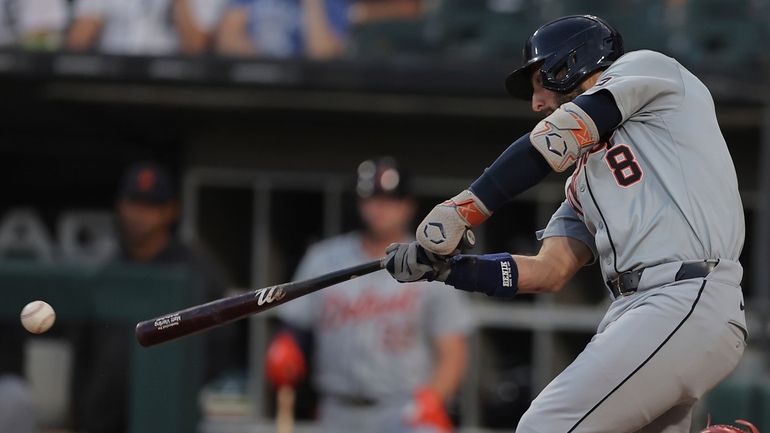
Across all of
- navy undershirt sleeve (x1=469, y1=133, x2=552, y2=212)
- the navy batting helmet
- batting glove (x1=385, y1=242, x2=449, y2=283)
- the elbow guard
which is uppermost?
the navy batting helmet

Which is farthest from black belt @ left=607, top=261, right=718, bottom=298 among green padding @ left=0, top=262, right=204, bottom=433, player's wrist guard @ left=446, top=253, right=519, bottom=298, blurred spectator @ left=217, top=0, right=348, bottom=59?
blurred spectator @ left=217, top=0, right=348, bottom=59

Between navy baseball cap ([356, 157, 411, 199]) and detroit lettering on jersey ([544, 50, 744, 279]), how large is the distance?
2.11 metres

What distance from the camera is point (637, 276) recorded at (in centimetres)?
336

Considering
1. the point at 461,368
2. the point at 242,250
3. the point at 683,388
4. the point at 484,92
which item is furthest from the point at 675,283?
the point at 242,250

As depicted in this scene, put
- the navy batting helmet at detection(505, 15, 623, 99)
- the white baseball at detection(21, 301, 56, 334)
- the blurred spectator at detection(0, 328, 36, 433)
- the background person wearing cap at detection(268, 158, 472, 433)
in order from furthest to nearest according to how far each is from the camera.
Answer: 1. the background person wearing cap at detection(268, 158, 472, 433)
2. the blurred spectator at detection(0, 328, 36, 433)
3. the white baseball at detection(21, 301, 56, 334)
4. the navy batting helmet at detection(505, 15, 623, 99)

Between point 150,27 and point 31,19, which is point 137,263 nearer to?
point 150,27

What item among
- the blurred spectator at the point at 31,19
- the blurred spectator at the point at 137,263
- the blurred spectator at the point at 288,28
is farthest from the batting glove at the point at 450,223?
the blurred spectator at the point at 31,19

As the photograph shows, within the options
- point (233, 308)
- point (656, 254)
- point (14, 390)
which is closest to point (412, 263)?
point (233, 308)

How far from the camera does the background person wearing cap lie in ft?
17.7

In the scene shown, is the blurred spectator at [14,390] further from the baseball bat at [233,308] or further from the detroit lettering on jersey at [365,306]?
the baseball bat at [233,308]

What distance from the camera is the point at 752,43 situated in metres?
8.66

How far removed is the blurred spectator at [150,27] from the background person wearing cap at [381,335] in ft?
12.5

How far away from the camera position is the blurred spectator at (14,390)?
16.8ft

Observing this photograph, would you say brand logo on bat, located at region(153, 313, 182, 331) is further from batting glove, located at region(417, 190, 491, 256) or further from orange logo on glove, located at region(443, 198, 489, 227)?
orange logo on glove, located at region(443, 198, 489, 227)
